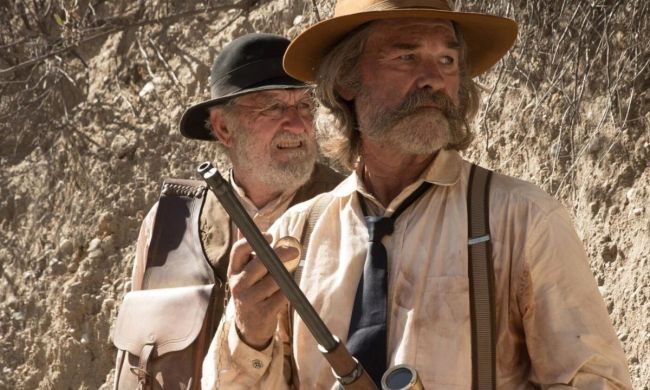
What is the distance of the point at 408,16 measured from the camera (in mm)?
3418

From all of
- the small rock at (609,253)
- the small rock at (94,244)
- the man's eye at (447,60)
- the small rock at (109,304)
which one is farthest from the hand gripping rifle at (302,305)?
the small rock at (94,244)

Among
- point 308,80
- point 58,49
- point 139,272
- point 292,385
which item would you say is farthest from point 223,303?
point 58,49

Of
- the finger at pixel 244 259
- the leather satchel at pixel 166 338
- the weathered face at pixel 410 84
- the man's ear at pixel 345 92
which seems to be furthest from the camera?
the leather satchel at pixel 166 338

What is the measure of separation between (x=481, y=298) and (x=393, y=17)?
2.78 feet

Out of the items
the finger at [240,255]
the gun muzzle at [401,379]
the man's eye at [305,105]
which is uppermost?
the man's eye at [305,105]

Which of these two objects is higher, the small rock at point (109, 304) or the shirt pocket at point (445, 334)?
the small rock at point (109, 304)

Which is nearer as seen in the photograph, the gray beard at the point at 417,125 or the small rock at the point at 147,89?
the gray beard at the point at 417,125

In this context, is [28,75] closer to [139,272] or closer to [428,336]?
[139,272]

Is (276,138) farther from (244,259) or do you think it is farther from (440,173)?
(244,259)

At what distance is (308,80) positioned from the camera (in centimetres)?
383

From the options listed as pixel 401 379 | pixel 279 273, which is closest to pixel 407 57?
pixel 279 273

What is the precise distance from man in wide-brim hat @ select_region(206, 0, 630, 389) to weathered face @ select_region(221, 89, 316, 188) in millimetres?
1101

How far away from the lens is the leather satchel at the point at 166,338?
4.47 m

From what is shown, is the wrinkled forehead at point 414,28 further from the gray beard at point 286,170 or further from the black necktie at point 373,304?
the gray beard at point 286,170
